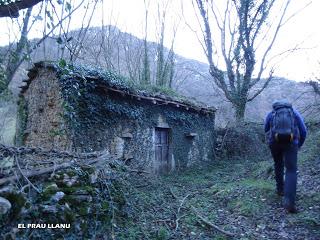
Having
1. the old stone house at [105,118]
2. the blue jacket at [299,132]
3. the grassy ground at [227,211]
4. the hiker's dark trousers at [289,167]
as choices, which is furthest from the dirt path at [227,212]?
the old stone house at [105,118]

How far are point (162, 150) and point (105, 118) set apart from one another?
270 centimetres

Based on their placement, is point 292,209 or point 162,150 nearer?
point 292,209

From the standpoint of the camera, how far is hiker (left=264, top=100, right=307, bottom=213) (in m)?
4.95

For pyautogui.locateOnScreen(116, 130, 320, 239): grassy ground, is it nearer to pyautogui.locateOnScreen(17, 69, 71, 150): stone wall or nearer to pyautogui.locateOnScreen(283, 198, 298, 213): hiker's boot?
pyautogui.locateOnScreen(283, 198, 298, 213): hiker's boot

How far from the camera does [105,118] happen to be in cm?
848

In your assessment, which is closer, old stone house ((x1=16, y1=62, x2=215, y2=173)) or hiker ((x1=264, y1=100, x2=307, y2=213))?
hiker ((x1=264, y1=100, x2=307, y2=213))

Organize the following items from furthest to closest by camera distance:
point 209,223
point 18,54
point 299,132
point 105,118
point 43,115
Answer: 1. point 43,115
2. point 105,118
3. point 18,54
4. point 299,132
5. point 209,223

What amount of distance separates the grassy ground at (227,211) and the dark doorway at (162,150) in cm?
236

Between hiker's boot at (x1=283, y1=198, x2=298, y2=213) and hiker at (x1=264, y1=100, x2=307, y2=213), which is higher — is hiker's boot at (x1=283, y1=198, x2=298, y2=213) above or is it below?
below

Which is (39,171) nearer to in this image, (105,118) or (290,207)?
(290,207)

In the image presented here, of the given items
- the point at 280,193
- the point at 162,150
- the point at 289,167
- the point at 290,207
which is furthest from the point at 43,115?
the point at 290,207

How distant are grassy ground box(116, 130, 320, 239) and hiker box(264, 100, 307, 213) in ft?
1.28

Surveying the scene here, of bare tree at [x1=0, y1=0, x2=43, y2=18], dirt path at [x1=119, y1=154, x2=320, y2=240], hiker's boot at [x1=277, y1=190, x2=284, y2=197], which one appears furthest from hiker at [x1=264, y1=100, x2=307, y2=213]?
bare tree at [x1=0, y1=0, x2=43, y2=18]

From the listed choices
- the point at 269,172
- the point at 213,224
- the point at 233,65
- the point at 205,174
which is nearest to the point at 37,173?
the point at 213,224
